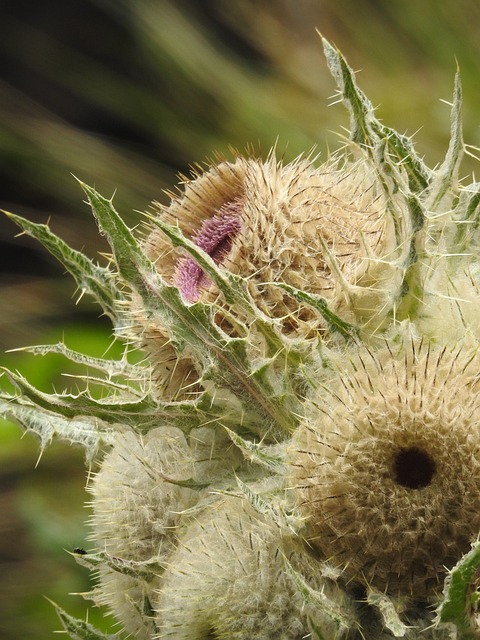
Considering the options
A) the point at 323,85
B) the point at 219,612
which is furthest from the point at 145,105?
the point at 219,612

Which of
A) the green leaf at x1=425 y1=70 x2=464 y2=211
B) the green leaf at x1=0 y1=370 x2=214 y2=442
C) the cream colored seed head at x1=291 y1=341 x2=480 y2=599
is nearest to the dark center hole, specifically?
the cream colored seed head at x1=291 y1=341 x2=480 y2=599

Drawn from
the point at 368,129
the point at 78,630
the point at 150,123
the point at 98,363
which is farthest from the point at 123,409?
the point at 150,123

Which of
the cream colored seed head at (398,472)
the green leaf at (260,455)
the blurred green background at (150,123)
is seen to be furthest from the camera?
the blurred green background at (150,123)

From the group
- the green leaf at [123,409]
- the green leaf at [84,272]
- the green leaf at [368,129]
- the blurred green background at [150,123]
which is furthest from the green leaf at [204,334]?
the blurred green background at [150,123]

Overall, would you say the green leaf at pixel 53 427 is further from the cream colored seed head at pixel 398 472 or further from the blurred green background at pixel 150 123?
the blurred green background at pixel 150 123

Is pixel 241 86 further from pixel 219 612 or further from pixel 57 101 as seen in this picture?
pixel 219 612

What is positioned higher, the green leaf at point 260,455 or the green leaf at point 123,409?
the green leaf at point 123,409

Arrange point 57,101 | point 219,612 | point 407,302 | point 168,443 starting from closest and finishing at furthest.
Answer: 1. point 219,612
2. point 407,302
3. point 168,443
4. point 57,101
